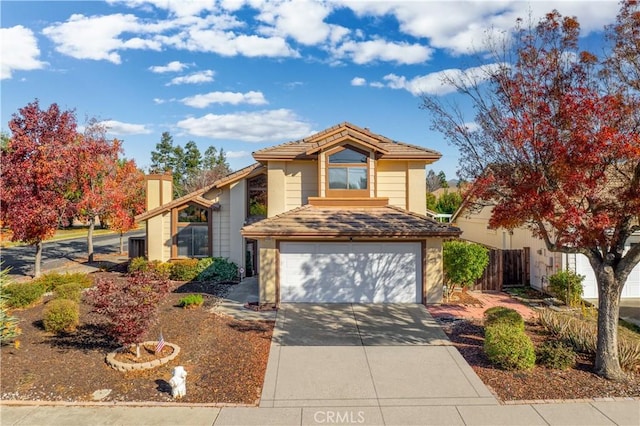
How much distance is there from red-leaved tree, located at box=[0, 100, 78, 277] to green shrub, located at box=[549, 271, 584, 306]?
20448 millimetres

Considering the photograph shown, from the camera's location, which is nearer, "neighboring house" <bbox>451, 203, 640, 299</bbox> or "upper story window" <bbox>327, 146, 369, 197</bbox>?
"neighboring house" <bbox>451, 203, 640, 299</bbox>

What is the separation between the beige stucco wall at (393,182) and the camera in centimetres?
1631

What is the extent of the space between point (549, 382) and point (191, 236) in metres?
15.7

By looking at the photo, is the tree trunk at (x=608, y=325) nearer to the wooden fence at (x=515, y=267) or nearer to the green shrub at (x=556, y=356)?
the green shrub at (x=556, y=356)

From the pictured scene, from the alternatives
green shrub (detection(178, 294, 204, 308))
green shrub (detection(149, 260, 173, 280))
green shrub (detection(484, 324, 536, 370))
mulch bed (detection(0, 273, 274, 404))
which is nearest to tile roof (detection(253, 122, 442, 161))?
green shrub (detection(178, 294, 204, 308))

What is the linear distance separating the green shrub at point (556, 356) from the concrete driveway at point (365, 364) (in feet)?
5.54

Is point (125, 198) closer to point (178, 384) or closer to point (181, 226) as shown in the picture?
point (181, 226)

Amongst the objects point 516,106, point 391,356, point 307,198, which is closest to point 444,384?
point 391,356

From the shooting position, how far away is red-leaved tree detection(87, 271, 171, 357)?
8.24m

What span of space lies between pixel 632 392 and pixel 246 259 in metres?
14.7

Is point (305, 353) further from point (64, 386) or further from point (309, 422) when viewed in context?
point (64, 386)

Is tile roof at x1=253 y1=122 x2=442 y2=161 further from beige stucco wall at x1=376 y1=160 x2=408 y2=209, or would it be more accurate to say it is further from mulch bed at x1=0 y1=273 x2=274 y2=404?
mulch bed at x1=0 y1=273 x2=274 y2=404

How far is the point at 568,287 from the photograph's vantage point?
44.8 feet

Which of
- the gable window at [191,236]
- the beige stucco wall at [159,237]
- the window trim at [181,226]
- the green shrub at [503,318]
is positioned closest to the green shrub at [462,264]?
the green shrub at [503,318]
